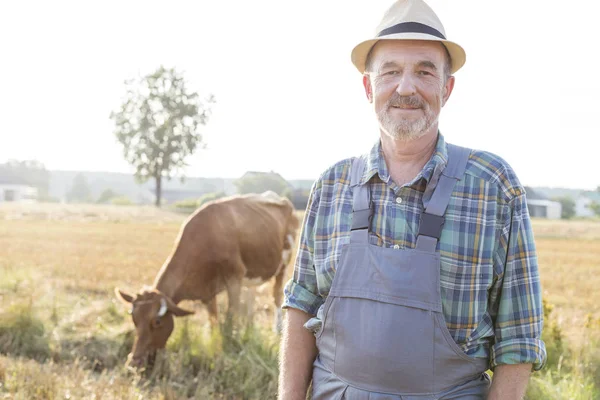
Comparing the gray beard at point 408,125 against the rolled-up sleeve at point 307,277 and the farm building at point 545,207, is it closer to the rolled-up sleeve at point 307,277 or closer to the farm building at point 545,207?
the rolled-up sleeve at point 307,277

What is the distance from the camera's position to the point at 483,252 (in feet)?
8.14

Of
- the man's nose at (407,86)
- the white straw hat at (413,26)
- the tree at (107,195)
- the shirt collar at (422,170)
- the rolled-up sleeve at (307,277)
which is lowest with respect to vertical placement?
the tree at (107,195)

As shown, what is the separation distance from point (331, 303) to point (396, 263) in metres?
0.35

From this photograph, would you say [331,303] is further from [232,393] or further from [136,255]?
[136,255]

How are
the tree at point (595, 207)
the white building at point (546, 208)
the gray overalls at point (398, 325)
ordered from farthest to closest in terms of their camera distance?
1. the white building at point (546, 208)
2. the tree at point (595, 207)
3. the gray overalls at point (398, 325)

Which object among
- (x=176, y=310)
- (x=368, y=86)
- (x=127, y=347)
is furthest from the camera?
(x=127, y=347)

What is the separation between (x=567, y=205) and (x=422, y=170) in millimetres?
58075

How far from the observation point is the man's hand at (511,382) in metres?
2.44

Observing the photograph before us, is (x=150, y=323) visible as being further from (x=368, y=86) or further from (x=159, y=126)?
(x=159, y=126)

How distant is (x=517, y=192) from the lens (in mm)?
2502

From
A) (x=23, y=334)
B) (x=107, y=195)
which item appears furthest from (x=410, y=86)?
(x=107, y=195)

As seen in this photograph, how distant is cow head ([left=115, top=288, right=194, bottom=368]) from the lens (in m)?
6.81

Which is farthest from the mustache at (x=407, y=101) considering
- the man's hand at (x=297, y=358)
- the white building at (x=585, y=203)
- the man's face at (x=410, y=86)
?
the white building at (x=585, y=203)

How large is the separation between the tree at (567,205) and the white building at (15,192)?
51.8m
